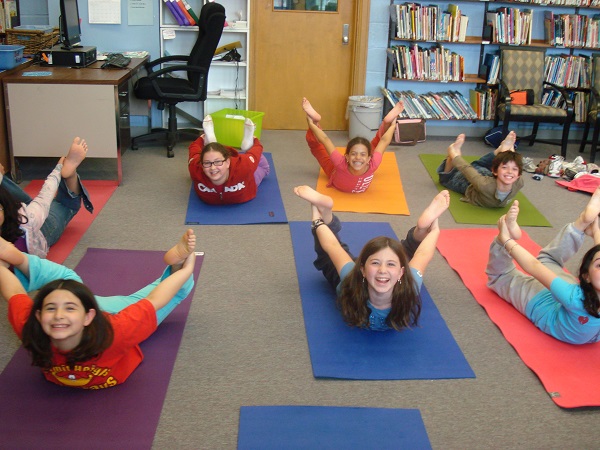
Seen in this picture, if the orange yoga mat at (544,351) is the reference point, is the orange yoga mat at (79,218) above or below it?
above

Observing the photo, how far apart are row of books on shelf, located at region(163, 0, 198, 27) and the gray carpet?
7.03 ft

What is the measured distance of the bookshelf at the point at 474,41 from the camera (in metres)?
6.16

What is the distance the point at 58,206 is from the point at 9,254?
130 cm

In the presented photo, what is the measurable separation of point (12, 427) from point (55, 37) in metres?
4.04

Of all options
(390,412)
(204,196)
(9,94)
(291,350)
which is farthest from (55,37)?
(390,412)

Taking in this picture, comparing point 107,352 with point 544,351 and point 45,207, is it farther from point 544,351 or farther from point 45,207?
point 544,351

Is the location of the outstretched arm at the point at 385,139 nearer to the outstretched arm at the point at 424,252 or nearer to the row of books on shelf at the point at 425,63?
the row of books on shelf at the point at 425,63

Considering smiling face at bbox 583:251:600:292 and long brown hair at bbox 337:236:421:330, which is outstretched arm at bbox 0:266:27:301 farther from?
smiling face at bbox 583:251:600:292

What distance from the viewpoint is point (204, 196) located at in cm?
444

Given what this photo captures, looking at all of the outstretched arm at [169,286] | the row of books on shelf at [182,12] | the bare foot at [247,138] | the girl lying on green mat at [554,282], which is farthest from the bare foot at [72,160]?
the row of books on shelf at [182,12]

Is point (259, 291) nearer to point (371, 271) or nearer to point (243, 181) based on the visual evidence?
point (371, 271)

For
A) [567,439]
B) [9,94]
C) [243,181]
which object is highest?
[9,94]

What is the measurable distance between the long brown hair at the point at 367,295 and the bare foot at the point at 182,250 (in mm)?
690

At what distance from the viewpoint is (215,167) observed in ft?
13.8
